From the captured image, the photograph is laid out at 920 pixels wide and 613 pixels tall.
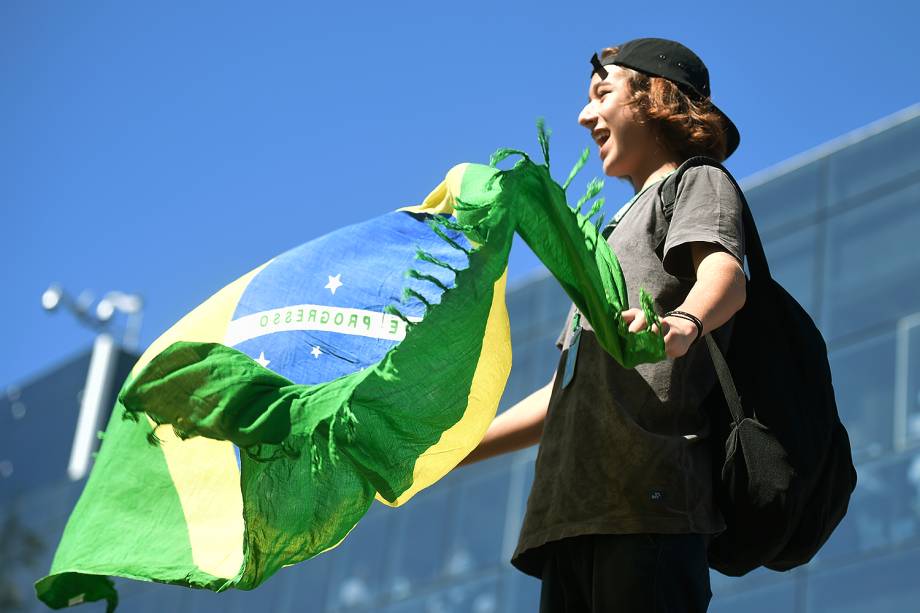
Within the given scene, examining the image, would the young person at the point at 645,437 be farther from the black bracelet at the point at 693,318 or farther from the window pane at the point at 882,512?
the window pane at the point at 882,512

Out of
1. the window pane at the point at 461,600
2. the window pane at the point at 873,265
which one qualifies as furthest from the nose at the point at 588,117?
the window pane at the point at 461,600

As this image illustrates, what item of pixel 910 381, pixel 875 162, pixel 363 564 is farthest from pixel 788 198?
pixel 363 564

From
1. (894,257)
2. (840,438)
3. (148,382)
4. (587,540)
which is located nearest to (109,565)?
(148,382)

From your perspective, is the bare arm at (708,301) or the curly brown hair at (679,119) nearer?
the bare arm at (708,301)

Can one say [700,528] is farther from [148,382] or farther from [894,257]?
[894,257]

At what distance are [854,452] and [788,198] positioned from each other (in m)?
2.56

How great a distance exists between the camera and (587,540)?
8.53ft

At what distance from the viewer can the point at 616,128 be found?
301 cm

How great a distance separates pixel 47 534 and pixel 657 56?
67.0ft

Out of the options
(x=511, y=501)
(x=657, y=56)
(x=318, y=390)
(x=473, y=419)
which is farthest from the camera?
(x=511, y=501)

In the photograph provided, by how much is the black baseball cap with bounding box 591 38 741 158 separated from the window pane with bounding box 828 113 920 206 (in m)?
9.41

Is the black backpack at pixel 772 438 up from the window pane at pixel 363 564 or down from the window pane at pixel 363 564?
up

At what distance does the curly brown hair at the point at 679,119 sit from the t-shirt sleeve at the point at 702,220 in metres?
0.25

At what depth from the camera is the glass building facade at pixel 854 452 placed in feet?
35.4
